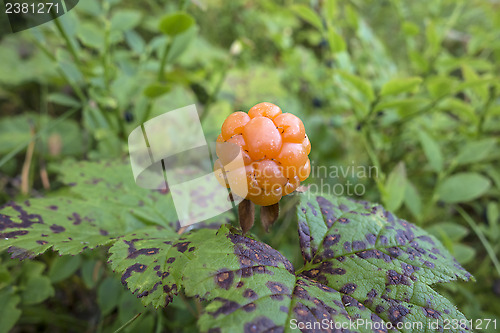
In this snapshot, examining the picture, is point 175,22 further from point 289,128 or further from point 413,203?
point 413,203

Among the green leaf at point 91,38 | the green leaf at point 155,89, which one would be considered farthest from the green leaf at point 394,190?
the green leaf at point 91,38

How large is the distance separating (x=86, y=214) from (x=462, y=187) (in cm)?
168

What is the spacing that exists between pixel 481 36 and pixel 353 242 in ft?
6.65

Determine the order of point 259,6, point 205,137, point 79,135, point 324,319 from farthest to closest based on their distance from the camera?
point 259,6
point 79,135
point 205,137
point 324,319

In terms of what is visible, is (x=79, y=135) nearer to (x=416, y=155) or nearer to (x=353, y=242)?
(x=353, y=242)

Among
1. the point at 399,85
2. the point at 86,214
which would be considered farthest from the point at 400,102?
the point at 86,214

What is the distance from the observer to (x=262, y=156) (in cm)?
74

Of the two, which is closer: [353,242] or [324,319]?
[324,319]

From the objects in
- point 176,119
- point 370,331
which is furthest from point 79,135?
point 370,331

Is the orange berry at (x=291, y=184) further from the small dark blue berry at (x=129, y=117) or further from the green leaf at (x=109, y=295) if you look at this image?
the small dark blue berry at (x=129, y=117)

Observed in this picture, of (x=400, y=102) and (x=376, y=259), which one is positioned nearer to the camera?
(x=376, y=259)

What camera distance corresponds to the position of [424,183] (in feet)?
7.37

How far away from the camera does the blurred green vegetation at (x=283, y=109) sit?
1351mm

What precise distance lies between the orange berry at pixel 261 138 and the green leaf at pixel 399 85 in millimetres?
789
